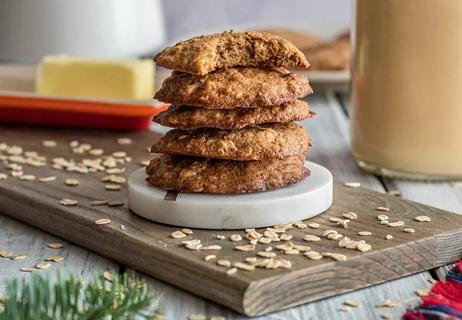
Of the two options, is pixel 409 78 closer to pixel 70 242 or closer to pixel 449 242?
pixel 449 242

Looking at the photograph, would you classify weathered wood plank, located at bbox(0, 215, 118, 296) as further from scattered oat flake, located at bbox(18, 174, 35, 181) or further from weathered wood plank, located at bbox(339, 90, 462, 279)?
weathered wood plank, located at bbox(339, 90, 462, 279)

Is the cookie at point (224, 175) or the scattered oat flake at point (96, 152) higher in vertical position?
the cookie at point (224, 175)

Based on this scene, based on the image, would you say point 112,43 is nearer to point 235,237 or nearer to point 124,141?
point 124,141

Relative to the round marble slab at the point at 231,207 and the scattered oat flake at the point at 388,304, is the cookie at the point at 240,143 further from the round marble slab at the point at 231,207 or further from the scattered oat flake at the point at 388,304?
the scattered oat flake at the point at 388,304

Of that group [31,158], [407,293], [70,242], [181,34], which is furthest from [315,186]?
[181,34]

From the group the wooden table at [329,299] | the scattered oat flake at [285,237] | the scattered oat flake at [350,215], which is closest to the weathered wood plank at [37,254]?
the wooden table at [329,299]
